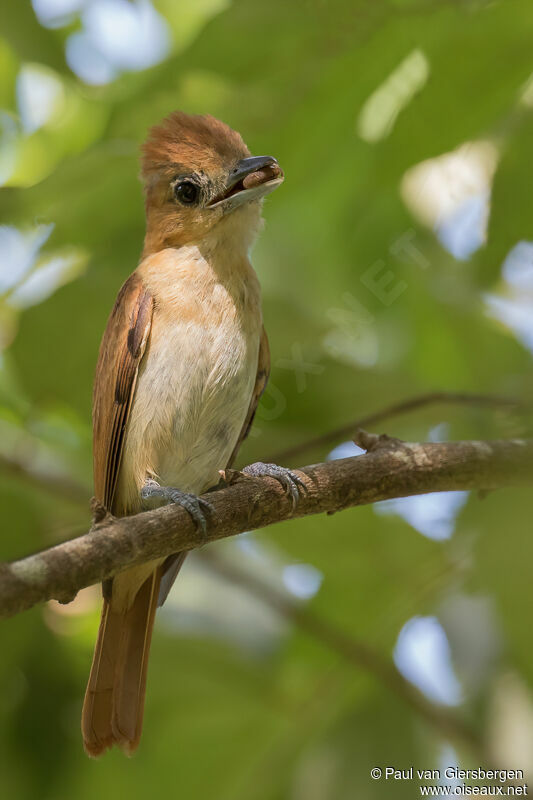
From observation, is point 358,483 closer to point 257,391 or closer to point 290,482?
point 290,482

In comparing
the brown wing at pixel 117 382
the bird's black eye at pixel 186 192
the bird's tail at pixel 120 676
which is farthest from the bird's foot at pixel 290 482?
the bird's black eye at pixel 186 192

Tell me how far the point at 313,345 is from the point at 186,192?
878 millimetres

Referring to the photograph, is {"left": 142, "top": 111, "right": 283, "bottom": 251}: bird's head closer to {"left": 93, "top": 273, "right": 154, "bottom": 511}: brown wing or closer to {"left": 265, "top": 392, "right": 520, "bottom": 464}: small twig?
{"left": 93, "top": 273, "right": 154, "bottom": 511}: brown wing

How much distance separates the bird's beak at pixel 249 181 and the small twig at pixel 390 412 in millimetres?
861

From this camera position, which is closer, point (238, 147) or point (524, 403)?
point (524, 403)

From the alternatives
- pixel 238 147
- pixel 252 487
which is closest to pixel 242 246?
pixel 238 147

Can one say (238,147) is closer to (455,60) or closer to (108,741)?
(455,60)

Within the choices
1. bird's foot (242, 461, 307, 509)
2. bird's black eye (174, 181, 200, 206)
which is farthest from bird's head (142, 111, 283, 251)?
bird's foot (242, 461, 307, 509)

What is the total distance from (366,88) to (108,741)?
8.02ft

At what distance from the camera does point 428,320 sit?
10.6ft

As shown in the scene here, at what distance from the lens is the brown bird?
3.40m

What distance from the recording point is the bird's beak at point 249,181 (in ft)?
9.66

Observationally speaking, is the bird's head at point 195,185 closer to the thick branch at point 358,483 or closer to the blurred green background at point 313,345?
the blurred green background at point 313,345

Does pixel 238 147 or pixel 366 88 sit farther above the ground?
pixel 238 147
